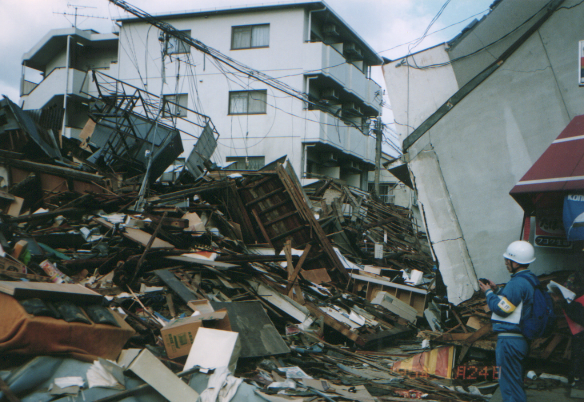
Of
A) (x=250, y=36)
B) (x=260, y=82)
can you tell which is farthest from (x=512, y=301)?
(x=250, y=36)

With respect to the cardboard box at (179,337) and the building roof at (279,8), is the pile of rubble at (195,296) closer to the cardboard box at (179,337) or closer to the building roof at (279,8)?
the cardboard box at (179,337)

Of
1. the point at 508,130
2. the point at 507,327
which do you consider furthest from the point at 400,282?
the point at 507,327

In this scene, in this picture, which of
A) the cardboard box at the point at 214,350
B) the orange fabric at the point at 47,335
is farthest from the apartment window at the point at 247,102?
the orange fabric at the point at 47,335

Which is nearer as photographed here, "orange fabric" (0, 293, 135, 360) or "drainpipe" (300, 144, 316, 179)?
"orange fabric" (0, 293, 135, 360)

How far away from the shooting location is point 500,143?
711 cm

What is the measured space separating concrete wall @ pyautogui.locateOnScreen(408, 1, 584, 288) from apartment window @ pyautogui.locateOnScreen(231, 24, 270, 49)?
15525mm

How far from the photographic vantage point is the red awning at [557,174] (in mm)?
5281

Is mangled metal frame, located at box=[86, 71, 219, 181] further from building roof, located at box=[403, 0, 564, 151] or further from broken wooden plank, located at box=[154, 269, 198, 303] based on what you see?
building roof, located at box=[403, 0, 564, 151]

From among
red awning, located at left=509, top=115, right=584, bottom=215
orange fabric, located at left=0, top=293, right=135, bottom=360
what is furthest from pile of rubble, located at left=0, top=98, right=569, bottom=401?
red awning, located at left=509, top=115, right=584, bottom=215

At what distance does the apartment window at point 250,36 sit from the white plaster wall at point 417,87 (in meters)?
14.1

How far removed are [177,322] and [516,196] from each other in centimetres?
476

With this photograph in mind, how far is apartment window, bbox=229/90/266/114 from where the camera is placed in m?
21.1

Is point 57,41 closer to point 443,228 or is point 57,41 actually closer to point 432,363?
point 443,228

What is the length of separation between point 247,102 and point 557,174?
682 inches
